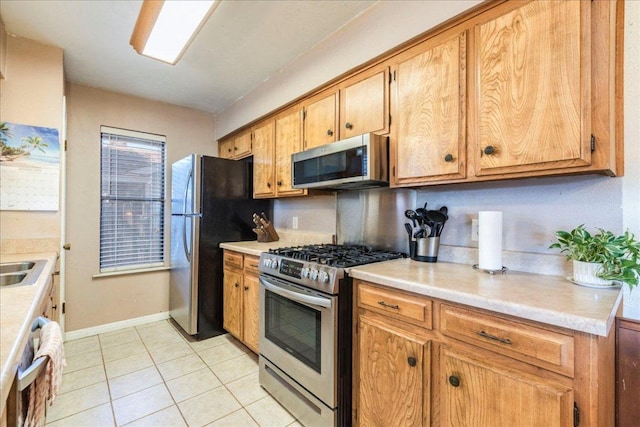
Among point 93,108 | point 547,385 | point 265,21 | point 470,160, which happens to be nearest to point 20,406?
point 547,385

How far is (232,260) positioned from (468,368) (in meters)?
2.14

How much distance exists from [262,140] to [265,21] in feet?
3.76

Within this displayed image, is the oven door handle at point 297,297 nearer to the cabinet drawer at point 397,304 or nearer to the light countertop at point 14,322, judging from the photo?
the cabinet drawer at point 397,304

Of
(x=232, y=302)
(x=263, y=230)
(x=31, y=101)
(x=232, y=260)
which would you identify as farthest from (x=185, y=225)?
(x=31, y=101)

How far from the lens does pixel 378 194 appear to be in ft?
6.91

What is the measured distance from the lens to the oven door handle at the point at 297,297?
1.55 meters

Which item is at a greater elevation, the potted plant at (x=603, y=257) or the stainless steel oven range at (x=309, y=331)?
the potted plant at (x=603, y=257)

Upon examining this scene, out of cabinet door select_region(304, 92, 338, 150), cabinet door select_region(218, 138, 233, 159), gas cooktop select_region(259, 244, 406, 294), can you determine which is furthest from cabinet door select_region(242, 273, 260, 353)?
cabinet door select_region(218, 138, 233, 159)

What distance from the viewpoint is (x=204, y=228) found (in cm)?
280

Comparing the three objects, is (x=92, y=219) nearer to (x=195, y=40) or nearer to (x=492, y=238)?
(x=195, y=40)

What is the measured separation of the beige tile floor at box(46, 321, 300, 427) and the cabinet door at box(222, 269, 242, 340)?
6.8 inches

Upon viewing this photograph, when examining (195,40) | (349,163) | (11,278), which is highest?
(195,40)

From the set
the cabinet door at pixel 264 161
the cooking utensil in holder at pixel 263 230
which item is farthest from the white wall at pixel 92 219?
the cooking utensil in holder at pixel 263 230

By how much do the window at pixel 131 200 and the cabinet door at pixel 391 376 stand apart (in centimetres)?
287
